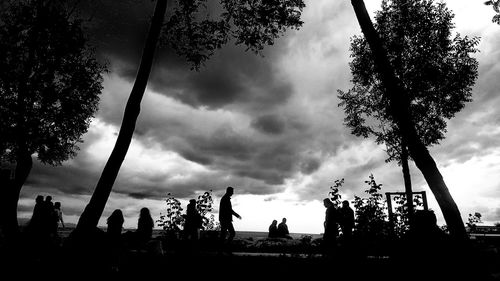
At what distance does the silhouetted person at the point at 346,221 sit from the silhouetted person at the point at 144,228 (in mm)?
7116

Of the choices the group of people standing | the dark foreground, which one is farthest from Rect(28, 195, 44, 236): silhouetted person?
the dark foreground

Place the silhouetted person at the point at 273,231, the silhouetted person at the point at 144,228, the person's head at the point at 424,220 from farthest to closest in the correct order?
the silhouetted person at the point at 273,231
the silhouetted person at the point at 144,228
the person's head at the point at 424,220

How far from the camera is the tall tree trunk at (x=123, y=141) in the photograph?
349 inches

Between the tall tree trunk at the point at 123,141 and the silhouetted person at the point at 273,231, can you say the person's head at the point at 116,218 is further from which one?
the silhouetted person at the point at 273,231

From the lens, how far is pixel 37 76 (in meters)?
22.1

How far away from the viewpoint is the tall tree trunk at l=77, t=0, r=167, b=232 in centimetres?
887

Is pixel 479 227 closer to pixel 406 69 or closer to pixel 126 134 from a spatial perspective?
pixel 406 69

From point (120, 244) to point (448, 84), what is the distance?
2523 centimetres

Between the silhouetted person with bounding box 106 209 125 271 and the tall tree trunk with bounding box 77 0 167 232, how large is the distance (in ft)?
1.95

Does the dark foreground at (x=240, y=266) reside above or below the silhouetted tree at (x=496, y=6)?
below

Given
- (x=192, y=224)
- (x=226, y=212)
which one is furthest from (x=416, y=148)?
(x=192, y=224)

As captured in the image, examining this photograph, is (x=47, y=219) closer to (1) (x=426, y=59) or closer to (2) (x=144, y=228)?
(2) (x=144, y=228)

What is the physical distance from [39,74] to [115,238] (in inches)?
748

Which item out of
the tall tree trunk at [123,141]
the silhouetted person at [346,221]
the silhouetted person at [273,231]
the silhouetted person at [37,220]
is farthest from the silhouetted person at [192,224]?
the silhouetted person at [273,231]
